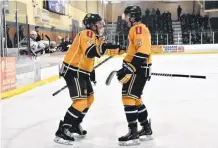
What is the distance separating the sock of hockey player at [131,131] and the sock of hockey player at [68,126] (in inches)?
15.8

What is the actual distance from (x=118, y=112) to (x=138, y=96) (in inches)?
53.9

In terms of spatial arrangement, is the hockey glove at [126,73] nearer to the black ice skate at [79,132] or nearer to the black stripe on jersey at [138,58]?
A: the black stripe on jersey at [138,58]

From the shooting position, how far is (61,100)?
16.8ft

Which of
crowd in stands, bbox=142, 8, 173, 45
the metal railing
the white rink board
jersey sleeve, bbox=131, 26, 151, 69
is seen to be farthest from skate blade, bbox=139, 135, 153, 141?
crowd in stands, bbox=142, 8, 173, 45

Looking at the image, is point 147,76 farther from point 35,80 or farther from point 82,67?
point 35,80

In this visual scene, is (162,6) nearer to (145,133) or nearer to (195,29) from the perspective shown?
(195,29)

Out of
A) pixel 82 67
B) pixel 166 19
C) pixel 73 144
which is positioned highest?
pixel 166 19

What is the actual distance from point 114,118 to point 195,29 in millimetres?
17301

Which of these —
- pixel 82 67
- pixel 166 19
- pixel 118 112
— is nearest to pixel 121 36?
pixel 166 19

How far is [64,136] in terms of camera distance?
282cm

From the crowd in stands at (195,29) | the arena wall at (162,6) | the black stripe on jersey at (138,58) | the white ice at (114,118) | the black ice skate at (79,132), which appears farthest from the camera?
the arena wall at (162,6)

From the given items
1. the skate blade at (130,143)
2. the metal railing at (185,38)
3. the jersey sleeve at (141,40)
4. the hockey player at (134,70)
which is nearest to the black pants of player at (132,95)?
the hockey player at (134,70)

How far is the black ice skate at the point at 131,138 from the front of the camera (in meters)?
2.77

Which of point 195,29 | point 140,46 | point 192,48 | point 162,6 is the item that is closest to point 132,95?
point 140,46
